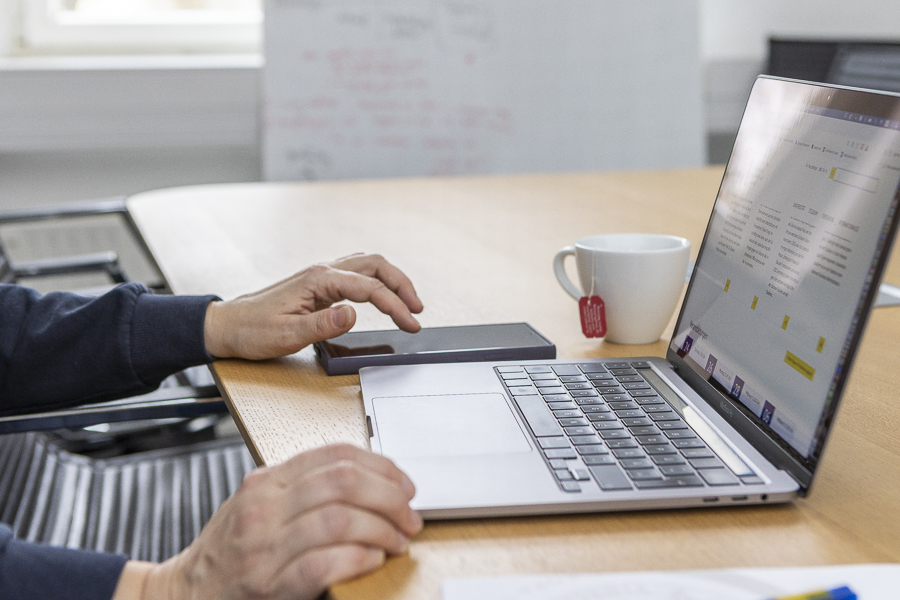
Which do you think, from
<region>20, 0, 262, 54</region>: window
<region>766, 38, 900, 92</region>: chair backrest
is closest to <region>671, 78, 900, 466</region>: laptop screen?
<region>766, 38, 900, 92</region>: chair backrest

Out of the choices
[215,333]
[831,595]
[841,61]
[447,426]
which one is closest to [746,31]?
[841,61]

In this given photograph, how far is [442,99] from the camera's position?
7.79 ft

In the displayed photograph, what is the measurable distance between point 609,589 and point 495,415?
19 cm

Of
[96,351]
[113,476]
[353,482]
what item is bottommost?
[113,476]

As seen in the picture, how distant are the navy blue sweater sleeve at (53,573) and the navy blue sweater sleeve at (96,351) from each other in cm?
28

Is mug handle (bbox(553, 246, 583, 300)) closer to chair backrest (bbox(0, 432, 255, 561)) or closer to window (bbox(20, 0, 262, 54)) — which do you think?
chair backrest (bbox(0, 432, 255, 561))

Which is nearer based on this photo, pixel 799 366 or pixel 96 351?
pixel 799 366

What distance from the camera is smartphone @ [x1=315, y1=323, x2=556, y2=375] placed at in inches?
27.9

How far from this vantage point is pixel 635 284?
75cm

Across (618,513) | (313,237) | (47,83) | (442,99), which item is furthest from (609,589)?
(47,83)

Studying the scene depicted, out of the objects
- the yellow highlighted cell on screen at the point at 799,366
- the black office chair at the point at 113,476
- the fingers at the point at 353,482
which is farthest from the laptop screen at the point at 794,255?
the black office chair at the point at 113,476

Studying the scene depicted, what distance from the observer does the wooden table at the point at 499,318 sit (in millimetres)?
436

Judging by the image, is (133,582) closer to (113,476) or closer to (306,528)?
(306,528)

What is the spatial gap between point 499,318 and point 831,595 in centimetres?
51
